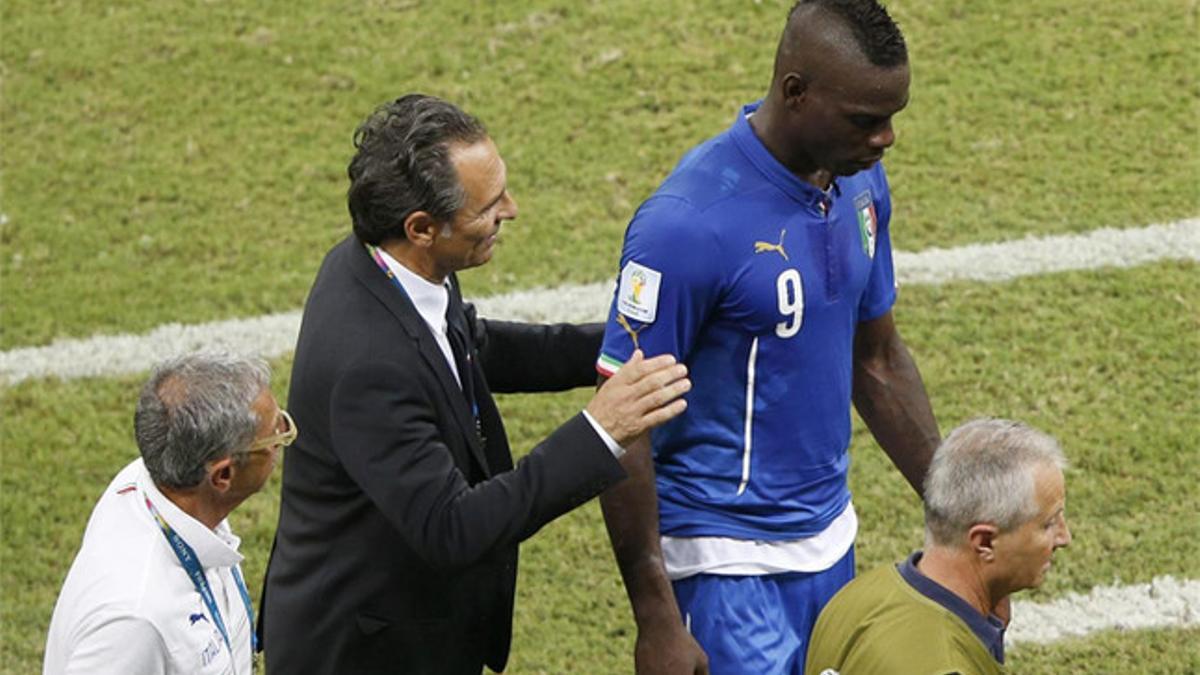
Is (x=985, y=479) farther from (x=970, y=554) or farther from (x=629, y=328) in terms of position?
(x=629, y=328)

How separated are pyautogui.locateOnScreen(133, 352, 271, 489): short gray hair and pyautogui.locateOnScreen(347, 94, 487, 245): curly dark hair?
1.29ft

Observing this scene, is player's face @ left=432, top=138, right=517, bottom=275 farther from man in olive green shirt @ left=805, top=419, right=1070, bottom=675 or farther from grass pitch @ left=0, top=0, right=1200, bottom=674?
grass pitch @ left=0, top=0, right=1200, bottom=674

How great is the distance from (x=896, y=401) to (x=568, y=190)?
12.5 feet

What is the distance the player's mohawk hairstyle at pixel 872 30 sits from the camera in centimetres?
430

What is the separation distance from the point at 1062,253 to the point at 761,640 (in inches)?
151

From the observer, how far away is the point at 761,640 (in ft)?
14.8

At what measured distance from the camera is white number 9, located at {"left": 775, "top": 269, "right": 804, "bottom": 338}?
434cm

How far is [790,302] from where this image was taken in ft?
14.3

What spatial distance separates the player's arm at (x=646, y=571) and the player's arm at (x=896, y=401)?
0.77 meters

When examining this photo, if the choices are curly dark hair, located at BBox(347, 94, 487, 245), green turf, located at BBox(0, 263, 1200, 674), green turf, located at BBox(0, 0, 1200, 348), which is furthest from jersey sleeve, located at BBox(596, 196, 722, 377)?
green turf, located at BBox(0, 0, 1200, 348)

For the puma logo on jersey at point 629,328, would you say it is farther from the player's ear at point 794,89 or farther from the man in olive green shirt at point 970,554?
the man in olive green shirt at point 970,554

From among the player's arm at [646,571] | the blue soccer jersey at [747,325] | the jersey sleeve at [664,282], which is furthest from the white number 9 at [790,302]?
the player's arm at [646,571]

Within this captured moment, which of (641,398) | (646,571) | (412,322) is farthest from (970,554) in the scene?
(412,322)

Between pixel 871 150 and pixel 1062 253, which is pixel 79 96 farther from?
pixel 871 150
